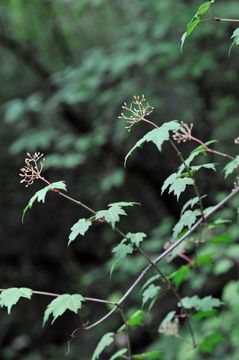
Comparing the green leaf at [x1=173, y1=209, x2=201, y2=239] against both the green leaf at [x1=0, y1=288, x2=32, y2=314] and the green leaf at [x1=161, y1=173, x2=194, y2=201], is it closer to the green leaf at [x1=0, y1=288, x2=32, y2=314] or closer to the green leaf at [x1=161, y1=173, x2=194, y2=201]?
the green leaf at [x1=161, y1=173, x2=194, y2=201]

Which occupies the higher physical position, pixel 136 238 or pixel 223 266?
pixel 223 266

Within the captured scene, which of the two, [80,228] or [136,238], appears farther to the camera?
[136,238]

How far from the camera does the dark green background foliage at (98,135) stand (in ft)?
12.6

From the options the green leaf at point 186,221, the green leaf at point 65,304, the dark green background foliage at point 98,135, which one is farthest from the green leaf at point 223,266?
the green leaf at point 65,304

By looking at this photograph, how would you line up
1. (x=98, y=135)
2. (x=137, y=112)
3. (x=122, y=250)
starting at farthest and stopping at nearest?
(x=98, y=135)
(x=122, y=250)
(x=137, y=112)

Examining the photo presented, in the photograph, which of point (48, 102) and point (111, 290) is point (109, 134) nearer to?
point (48, 102)

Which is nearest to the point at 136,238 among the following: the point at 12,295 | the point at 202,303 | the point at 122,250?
the point at 122,250

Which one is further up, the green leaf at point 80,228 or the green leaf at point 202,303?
the green leaf at point 80,228

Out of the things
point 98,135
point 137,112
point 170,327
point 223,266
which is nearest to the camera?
point 137,112

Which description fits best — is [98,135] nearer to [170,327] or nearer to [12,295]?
[170,327]

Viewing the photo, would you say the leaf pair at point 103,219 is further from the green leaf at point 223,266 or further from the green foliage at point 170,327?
the green leaf at point 223,266

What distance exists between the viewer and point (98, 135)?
402 centimetres

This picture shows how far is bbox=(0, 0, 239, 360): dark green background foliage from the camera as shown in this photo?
3854 millimetres

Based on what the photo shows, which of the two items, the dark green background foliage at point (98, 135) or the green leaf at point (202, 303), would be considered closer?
the green leaf at point (202, 303)
